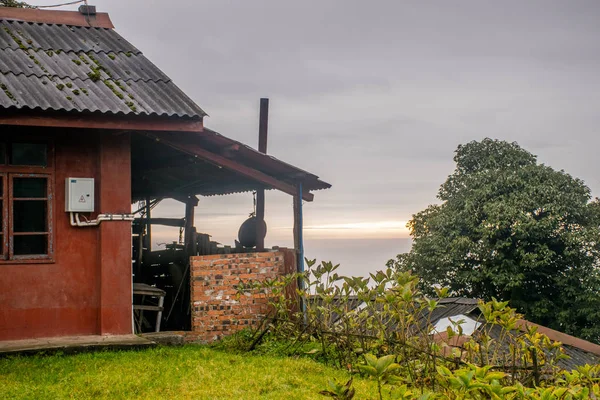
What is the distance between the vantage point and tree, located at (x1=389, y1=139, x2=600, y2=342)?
24641mm

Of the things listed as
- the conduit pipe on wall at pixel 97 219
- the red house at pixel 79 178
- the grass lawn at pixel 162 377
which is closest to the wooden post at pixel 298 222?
the red house at pixel 79 178

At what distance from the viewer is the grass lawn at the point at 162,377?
21.2ft

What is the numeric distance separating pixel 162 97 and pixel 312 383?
4.62 m

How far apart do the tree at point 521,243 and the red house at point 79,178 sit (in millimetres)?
16564

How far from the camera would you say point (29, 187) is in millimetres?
8828

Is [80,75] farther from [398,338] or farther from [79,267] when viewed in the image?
[398,338]

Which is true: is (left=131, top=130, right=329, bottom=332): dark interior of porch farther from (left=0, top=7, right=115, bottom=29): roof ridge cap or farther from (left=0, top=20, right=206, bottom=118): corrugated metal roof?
(left=0, top=7, right=115, bottom=29): roof ridge cap

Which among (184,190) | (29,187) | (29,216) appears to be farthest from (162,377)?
(184,190)

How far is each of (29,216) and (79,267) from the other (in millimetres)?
910

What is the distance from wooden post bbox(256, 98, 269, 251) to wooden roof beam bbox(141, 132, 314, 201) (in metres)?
1.06

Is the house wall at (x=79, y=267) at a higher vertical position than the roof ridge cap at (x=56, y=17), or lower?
lower

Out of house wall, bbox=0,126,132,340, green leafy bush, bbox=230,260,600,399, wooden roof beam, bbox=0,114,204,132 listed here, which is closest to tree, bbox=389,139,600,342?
green leafy bush, bbox=230,260,600,399

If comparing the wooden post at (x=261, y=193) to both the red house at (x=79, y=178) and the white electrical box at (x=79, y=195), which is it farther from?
the white electrical box at (x=79, y=195)

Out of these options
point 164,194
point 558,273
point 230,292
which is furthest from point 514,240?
point 230,292
